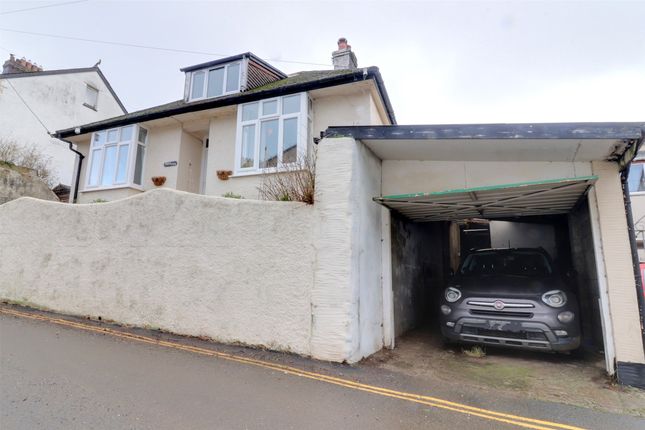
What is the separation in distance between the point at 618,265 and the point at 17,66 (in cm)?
2447

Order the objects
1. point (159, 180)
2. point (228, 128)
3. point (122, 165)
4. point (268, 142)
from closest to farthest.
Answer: point (268, 142) → point (228, 128) → point (159, 180) → point (122, 165)

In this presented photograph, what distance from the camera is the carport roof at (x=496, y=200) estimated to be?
4.99m

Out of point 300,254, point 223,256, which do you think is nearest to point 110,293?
point 223,256

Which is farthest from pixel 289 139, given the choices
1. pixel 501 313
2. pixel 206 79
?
pixel 501 313

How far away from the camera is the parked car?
507 centimetres

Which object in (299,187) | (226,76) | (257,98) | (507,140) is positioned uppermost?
(226,76)

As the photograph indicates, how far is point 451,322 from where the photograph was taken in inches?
225

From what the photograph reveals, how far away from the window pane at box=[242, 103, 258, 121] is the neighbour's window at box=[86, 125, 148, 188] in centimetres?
435

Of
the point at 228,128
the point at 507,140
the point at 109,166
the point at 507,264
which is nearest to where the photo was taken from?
the point at 507,140

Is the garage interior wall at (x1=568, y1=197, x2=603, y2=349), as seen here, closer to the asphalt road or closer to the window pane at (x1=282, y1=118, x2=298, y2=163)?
the asphalt road

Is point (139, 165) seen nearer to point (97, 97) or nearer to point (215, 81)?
point (215, 81)

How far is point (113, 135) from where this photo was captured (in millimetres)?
12641

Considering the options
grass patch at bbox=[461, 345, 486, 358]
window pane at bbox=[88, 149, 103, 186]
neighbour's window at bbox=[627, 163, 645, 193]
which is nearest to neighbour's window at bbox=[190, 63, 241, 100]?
window pane at bbox=[88, 149, 103, 186]

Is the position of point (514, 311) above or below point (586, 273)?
below
